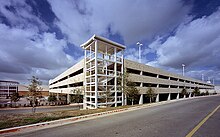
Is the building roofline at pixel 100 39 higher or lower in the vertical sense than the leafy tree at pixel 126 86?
higher

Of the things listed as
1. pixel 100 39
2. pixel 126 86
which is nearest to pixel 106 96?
pixel 126 86

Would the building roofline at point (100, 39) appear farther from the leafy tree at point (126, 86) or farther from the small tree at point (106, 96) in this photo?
the small tree at point (106, 96)

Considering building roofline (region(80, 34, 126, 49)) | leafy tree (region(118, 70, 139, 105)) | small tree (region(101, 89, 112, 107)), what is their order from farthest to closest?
leafy tree (region(118, 70, 139, 105))
small tree (region(101, 89, 112, 107))
building roofline (region(80, 34, 126, 49))

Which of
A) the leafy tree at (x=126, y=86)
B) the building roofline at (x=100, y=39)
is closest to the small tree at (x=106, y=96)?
the leafy tree at (x=126, y=86)

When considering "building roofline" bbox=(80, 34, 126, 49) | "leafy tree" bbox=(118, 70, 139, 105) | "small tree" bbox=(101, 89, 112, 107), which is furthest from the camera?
"leafy tree" bbox=(118, 70, 139, 105)

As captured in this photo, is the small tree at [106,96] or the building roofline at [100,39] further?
the small tree at [106,96]

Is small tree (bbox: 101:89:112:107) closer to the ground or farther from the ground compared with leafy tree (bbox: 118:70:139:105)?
closer to the ground

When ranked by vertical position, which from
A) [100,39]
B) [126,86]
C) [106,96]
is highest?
[100,39]

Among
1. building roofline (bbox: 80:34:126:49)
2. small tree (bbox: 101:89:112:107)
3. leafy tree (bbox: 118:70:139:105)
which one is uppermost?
building roofline (bbox: 80:34:126:49)

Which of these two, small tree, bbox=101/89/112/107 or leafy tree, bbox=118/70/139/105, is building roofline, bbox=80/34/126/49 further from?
small tree, bbox=101/89/112/107

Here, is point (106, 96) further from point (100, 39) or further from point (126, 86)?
point (100, 39)

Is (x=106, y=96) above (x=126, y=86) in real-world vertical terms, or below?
below

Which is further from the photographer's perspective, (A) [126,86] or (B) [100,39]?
(A) [126,86]

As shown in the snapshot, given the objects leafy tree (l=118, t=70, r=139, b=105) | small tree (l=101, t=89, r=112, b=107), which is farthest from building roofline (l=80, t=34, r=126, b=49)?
small tree (l=101, t=89, r=112, b=107)
